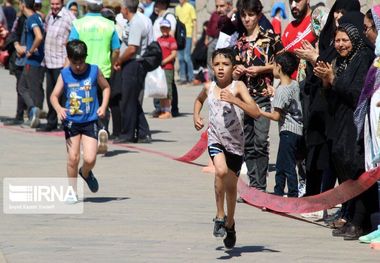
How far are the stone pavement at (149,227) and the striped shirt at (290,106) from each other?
87cm

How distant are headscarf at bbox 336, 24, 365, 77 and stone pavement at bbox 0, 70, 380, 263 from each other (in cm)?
142

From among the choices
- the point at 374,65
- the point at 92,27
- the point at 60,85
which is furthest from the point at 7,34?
the point at 374,65

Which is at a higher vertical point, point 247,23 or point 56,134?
point 247,23

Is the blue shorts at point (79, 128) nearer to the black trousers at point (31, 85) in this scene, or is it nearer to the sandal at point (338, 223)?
the sandal at point (338, 223)

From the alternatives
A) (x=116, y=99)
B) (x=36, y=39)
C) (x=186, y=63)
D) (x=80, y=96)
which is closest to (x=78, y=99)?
(x=80, y=96)

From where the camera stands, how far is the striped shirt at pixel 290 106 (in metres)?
11.2

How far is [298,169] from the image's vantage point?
12008mm

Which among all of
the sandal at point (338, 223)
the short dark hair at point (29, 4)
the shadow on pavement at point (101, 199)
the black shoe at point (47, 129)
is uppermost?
the short dark hair at point (29, 4)

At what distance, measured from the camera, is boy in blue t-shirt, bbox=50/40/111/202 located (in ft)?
38.3

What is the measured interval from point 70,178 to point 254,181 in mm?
1826

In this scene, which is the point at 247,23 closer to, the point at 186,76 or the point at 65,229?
the point at 65,229

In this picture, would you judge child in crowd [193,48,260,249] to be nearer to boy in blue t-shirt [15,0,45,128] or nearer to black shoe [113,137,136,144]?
black shoe [113,137,136,144]

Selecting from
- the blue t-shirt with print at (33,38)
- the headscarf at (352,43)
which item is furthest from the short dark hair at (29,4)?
the headscarf at (352,43)

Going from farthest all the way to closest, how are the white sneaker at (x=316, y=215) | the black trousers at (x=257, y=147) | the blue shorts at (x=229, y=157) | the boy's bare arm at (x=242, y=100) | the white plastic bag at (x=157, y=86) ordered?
the white plastic bag at (x=157, y=86)
the black trousers at (x=257, y=147)
the white sneaker at (x=316, y=215)
the blue shorts at (x=229, y=157)
the boy's bare arm at (x=242, y=100)
